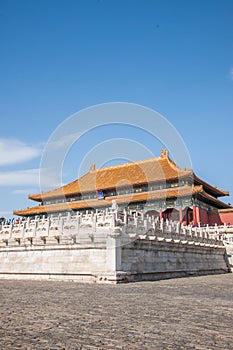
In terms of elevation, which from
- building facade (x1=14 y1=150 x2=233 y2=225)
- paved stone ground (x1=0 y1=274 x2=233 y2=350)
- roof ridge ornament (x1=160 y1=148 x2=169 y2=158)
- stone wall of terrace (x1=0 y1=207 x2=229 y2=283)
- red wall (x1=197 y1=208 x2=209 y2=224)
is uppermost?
roof ridge ornament (x1=160 y1=148 x2=169 y2=158)

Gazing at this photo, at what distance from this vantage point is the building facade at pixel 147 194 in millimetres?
34438

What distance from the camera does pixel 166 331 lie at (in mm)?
5344

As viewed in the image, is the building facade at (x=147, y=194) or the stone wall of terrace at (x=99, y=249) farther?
the building facade at (x=147, y=194)

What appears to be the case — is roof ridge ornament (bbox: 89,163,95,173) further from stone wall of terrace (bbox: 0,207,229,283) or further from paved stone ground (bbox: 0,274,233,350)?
paved stone ground (bbox: 0,274,233,350)

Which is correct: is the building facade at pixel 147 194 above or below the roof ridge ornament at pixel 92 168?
below

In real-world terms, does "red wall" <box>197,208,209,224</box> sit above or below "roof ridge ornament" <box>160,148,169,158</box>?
below

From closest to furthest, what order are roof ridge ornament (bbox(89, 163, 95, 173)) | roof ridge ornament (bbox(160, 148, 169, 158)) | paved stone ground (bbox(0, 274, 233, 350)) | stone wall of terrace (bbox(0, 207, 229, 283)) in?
paved stone ground (bbox(0, 274, 233, 350))
stone wall of terrace (bbox(0, 207, 229, 283))
roof ridge ornament (bbox(160, 148, 169, 158))
roof ridge ornament (bbox(89, 163, 95, 173))

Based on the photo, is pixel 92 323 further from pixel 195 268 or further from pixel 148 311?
pixel 195 268

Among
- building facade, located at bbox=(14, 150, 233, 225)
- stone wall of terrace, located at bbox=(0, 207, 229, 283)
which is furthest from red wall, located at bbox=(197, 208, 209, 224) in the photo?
stone wall of terrace, located at bbox=(0, 207, 229, 283)

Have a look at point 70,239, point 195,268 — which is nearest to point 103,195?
point 195,268

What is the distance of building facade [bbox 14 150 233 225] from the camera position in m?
34.4

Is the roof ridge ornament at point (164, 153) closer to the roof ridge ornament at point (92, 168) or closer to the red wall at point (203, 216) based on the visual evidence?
the red wall at point (203, 216)

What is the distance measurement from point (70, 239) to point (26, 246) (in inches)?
140

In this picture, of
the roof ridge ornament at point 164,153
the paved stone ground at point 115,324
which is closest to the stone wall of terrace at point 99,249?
the paved stone ground at point 115,324
